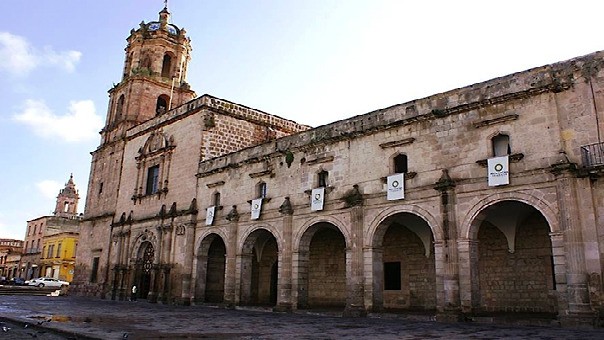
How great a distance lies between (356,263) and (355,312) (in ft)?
5.36

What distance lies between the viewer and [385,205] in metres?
16.3

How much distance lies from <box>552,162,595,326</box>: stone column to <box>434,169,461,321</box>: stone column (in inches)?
110

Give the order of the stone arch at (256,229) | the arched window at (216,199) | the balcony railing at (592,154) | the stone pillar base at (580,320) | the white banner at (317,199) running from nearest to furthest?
the stone pillar base at (580,320)
the balcony railing at (592,154)
the white banner at (317,199)
the stone arch at (256,229)
the arched window at (216,199)

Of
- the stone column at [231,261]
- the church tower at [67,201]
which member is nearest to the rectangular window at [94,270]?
the stone column at [231,261]

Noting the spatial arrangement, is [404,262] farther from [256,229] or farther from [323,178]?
[256,229]

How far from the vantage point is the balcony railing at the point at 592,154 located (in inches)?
482

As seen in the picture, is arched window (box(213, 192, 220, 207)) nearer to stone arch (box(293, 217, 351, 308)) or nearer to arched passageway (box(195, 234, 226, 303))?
arched passageway (box(195, 234, 226, 303))

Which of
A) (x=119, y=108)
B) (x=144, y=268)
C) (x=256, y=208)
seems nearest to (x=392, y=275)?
(x=256, y=208)

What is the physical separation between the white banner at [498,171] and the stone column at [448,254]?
120cm

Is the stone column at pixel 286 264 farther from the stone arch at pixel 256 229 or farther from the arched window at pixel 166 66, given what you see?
the arched window at pixel 166 66

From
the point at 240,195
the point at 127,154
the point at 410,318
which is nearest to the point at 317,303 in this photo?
the point at 240,195

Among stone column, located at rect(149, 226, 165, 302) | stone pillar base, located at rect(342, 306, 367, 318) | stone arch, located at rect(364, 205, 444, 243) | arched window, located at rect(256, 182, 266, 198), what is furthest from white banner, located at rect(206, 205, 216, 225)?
stone pillar base, located at rect(342, 306, 367, 318)

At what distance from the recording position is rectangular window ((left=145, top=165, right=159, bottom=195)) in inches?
1110

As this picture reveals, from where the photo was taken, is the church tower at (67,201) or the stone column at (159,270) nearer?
the stone column at (159,270)
